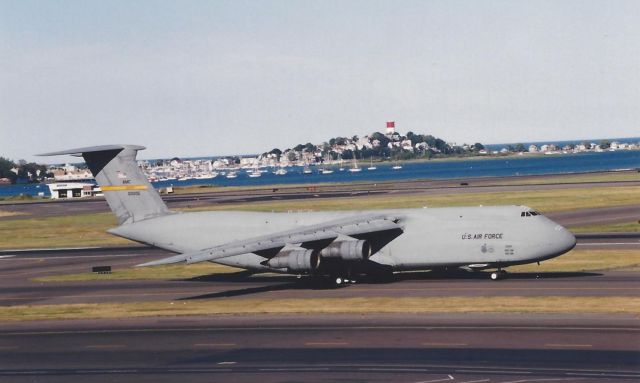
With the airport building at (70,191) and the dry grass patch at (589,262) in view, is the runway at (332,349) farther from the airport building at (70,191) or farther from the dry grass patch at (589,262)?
the airport building at (70,191)

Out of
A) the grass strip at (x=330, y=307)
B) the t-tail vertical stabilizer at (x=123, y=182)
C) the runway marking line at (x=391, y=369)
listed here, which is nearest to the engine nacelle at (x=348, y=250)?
the grass strip at (x=330, y=307)

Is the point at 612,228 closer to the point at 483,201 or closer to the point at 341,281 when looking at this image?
the point at 483,201

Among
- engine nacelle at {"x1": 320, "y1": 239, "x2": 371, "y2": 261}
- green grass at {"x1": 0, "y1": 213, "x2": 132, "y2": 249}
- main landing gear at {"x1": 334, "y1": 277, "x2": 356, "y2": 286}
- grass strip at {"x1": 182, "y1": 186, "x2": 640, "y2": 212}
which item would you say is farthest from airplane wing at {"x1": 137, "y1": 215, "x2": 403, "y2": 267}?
grass strip at {"x1": 182, "y1": 186, "x2": 640, "y2": 212}

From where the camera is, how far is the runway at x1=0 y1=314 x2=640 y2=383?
Answer: 28.4 m

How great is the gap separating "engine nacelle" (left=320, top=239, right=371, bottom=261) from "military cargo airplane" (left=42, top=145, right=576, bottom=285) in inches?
2.1

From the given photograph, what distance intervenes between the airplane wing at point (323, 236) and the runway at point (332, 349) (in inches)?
289

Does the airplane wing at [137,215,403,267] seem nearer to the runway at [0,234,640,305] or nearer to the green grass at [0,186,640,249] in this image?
the runway at [0,234,640,305]

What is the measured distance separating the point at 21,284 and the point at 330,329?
89.6 feet

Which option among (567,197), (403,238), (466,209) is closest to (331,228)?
(403,238)

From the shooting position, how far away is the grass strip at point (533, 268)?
51919 millimetres

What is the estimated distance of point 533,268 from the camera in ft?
174

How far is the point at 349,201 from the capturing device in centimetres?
11481

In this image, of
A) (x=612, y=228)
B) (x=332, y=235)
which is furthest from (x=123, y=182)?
(x=612, y=228)

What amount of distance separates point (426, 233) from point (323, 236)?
18.4 feet
